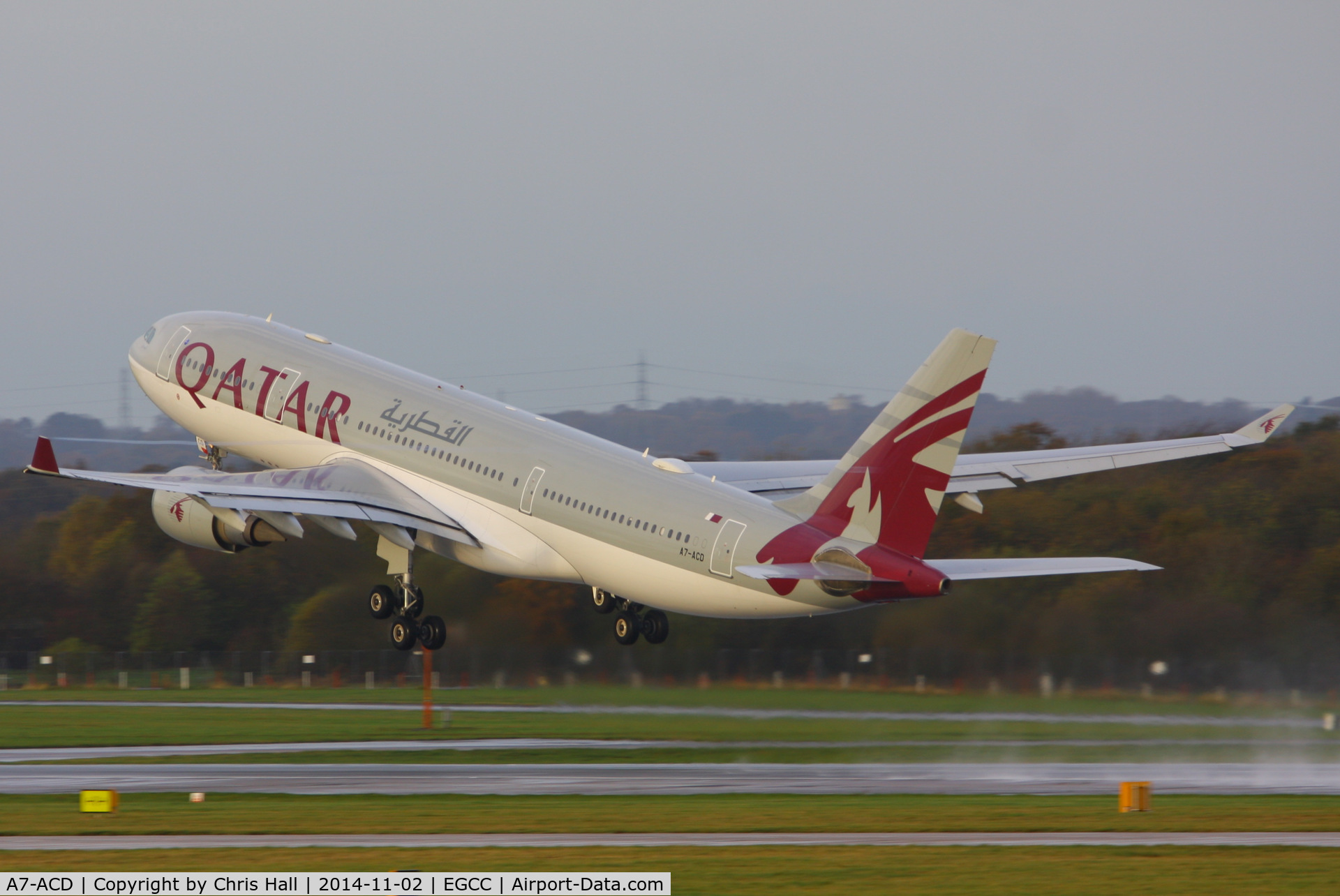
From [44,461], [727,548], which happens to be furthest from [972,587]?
[44,461]

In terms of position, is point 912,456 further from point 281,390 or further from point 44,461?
point 281,390

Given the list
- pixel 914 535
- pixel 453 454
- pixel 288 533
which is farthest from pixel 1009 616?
pixel 288 533

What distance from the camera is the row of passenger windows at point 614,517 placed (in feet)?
109

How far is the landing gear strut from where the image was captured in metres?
38.8

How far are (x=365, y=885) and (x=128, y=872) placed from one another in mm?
3546

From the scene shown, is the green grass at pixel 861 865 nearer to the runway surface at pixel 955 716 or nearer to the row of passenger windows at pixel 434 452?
the runway surface at pixel 955 716

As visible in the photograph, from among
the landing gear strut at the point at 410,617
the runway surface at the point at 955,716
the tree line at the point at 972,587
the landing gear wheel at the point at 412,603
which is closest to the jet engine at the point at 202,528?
the landing gear strut at the point at 410,617

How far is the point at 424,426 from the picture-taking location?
128 feet

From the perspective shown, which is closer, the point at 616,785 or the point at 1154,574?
the point at 616,785

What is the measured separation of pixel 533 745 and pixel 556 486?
714 cm

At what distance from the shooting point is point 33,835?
24578 mm

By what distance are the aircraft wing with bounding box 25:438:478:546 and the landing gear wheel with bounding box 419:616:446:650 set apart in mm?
2563

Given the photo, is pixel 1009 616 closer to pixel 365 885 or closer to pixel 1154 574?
pixel 1154 574

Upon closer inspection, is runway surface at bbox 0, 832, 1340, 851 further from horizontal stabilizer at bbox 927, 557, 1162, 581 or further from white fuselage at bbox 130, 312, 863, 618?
white fuselage at bbox 130, 312, 863, 618
